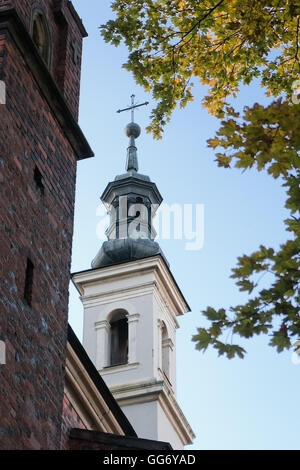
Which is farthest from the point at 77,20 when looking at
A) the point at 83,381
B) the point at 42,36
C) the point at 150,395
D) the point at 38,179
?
the point at 150,395

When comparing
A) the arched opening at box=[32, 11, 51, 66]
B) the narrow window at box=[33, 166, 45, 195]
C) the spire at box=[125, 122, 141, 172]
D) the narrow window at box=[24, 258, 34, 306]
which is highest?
the spire at box=[125, 122, 141, 172]

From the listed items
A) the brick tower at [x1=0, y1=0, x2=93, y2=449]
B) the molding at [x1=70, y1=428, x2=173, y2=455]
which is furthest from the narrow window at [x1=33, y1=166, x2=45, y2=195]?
the molding at [x1=70, y1=428, x2=173, y2=455]

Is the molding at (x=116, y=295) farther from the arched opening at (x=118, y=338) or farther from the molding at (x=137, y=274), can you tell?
the arched opening at (x=118, y=338)

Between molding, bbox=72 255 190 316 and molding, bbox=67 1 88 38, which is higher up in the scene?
molding, bbox=72 255 190 316

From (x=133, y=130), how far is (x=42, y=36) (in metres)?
26.2

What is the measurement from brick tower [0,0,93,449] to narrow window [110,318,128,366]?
16.3 metres

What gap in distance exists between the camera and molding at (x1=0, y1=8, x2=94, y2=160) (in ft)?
38.5

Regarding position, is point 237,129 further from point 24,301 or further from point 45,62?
point 45,62

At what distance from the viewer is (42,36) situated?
13555 millimetres

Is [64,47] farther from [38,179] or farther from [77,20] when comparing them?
[38,179]

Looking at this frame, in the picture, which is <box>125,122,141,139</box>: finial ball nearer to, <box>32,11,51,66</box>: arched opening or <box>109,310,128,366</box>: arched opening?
<box>109,310,128,366</box>: arched opening

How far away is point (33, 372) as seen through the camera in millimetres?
10258
